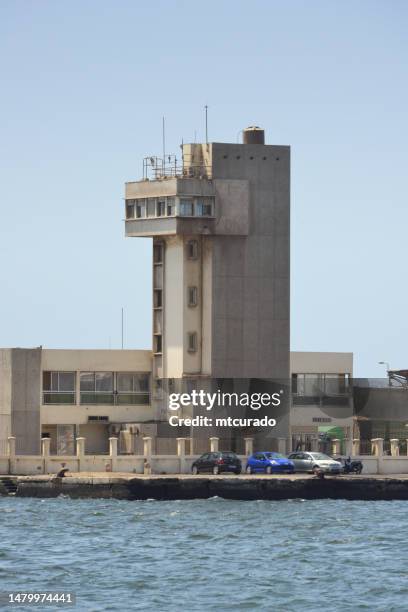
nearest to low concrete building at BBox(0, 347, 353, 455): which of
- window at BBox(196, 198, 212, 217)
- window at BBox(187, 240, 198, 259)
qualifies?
window at BBox(187, 240, 198, 259)

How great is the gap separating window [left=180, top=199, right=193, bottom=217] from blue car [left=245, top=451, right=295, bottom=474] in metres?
13.9

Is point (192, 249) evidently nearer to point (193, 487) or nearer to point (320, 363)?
point (320, 363)

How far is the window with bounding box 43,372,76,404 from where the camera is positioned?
10744 centimetres

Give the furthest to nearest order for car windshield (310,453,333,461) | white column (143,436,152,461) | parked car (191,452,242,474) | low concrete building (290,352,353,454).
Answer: low concrete building (290,352,353,454) → white column (143,436,152,461) → car windshield (310,453,333,461) → parked car (191,452,242,474)

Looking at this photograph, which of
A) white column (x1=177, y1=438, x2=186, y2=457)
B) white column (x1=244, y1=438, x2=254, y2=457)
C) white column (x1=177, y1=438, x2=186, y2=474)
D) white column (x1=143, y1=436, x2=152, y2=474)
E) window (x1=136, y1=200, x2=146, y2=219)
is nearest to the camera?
white column (x1=143, y1=436, x2=152, y2=474)

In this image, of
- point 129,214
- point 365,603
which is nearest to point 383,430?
point 129,214

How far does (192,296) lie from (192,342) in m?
2.44

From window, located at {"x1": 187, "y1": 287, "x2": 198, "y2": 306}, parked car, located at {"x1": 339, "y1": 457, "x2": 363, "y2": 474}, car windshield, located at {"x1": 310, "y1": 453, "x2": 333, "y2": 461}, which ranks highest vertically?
window, located at {"x1": 187, "y1": 287, "x2": 198, "y2": 306}

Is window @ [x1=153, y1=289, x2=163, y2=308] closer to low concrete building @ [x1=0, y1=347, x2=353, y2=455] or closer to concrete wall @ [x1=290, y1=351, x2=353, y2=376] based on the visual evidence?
low concrete building @ [x1=0, y1=347, x2=353, y2=455]

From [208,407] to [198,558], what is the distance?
30781mm

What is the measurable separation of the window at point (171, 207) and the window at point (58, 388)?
1025 cm

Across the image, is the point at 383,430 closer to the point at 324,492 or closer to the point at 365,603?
the point at 324,492

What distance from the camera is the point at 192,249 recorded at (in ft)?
351

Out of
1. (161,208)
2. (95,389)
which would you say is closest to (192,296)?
(161,208)
